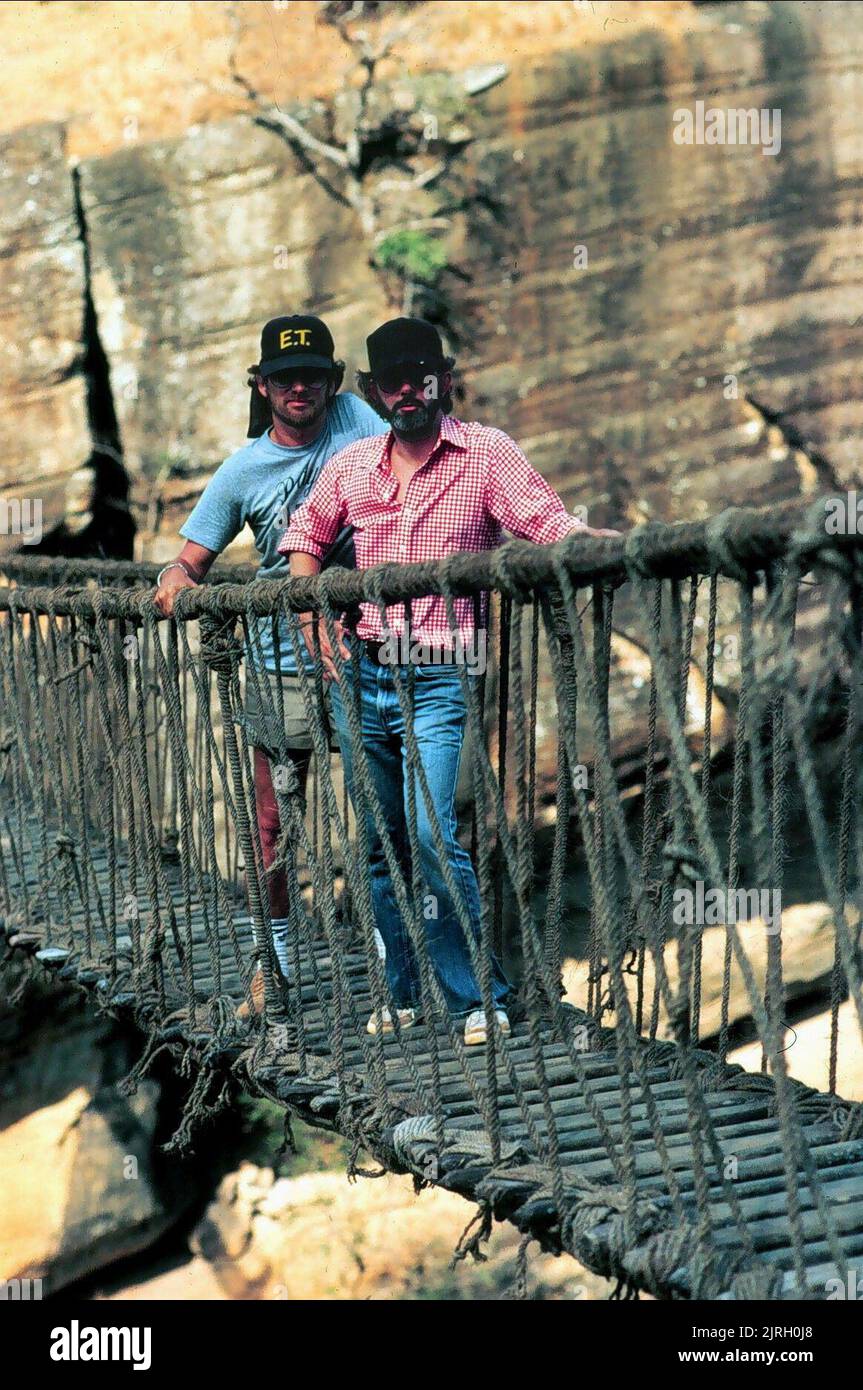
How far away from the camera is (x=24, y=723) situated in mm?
4988

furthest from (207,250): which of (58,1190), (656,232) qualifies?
(58,1190)

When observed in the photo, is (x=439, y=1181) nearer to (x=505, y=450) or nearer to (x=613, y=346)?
(x=505, y=450)

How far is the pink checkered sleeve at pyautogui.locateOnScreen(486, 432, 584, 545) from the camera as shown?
3143 millimetres

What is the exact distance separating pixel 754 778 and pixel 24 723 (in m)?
3.50

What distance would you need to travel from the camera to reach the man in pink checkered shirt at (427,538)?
124 inches

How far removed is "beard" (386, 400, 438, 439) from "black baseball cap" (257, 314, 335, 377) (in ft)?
1.55

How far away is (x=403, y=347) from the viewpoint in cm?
317

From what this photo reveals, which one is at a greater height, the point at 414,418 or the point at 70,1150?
the point at 414,418

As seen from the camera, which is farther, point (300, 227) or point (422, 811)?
point (300, 227)

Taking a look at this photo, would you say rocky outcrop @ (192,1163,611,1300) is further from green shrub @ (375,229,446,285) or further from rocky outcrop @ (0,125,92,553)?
green shrub @ (375,229,446,285)
